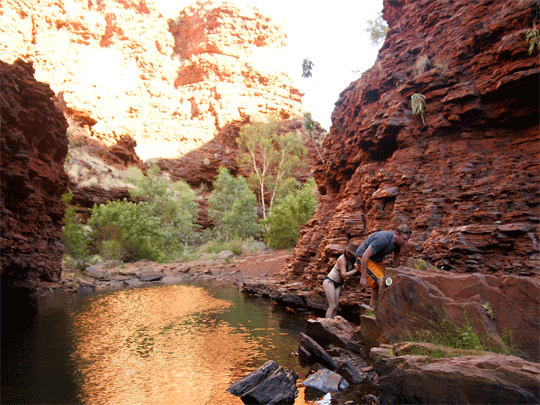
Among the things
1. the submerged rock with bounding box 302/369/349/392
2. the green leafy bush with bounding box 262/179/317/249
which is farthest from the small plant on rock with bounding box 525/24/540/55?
the green leafy bush with bounding box 262/179/317/249

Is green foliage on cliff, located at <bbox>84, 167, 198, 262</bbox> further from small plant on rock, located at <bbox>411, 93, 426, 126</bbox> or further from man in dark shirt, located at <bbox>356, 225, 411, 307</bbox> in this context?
man in dark shirt, located at <bbox>356, 225, 411, 307</bbox>

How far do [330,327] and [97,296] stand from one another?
1052 cm

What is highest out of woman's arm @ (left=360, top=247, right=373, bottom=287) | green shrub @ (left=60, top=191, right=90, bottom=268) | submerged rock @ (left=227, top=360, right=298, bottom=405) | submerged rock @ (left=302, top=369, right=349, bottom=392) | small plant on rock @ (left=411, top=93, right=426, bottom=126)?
small plant on rock @ (left=411, top=93, right=426, bottom=126)

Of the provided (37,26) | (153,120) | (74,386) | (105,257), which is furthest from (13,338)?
(37,26)

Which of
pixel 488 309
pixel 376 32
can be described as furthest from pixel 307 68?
pixel 488 309

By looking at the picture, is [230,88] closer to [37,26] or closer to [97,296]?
[37,26]

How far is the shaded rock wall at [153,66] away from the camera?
38.1 meters

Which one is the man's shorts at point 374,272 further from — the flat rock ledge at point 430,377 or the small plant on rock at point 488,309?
the small plant on rock at point 488,309

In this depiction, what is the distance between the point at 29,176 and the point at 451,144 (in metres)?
12.0

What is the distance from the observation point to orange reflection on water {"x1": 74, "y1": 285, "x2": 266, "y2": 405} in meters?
4.36

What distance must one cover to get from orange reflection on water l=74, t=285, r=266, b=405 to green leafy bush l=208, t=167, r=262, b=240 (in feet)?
66.6

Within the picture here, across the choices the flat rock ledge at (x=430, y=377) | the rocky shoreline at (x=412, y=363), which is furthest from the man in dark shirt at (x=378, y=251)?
the flat rock ledge at (x=430, y=377)

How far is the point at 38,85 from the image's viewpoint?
10.1 m

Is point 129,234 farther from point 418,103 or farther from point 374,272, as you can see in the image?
point 374,272
